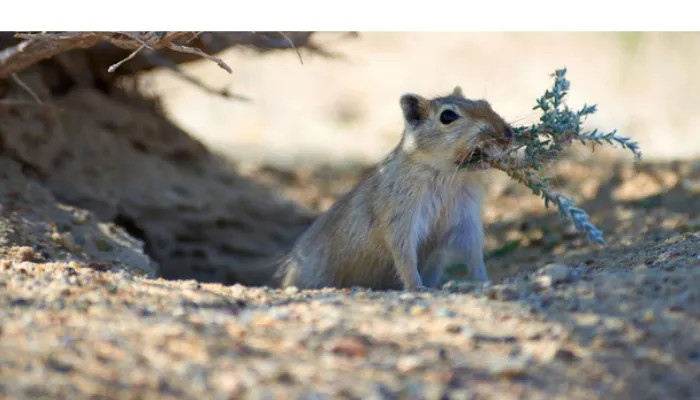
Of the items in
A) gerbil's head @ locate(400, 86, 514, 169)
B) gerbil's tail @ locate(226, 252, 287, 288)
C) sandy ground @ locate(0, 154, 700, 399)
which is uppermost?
gerbil's head @ locate(400, 86, 514, 169)

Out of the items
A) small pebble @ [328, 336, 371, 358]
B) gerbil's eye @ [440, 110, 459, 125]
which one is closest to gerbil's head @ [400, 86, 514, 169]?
gerbil's eye @ [440, 110, 459, 125]

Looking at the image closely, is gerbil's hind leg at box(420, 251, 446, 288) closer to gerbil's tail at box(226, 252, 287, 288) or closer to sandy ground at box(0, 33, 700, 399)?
sandy ground at box(0, 33, 700, 399)

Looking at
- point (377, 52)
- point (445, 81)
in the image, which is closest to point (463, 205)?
point (445, 81)

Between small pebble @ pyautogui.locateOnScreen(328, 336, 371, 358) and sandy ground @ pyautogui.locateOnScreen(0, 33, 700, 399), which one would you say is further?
small pebble @ pyautogui.locateOnScreen(328, 336, 371, 358)

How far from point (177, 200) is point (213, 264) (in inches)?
27.5

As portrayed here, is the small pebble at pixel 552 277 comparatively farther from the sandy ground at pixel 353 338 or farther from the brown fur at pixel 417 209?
the brown fur at pixel 417 209

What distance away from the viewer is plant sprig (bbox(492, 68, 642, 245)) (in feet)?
15.4

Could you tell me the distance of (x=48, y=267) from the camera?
4.52 meters

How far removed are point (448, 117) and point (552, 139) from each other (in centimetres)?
73

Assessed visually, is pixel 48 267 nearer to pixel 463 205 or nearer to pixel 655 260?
pixel 463 205

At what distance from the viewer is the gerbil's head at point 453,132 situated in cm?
516

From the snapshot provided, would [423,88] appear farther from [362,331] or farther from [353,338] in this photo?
[353,338]

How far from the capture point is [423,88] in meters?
12.7
